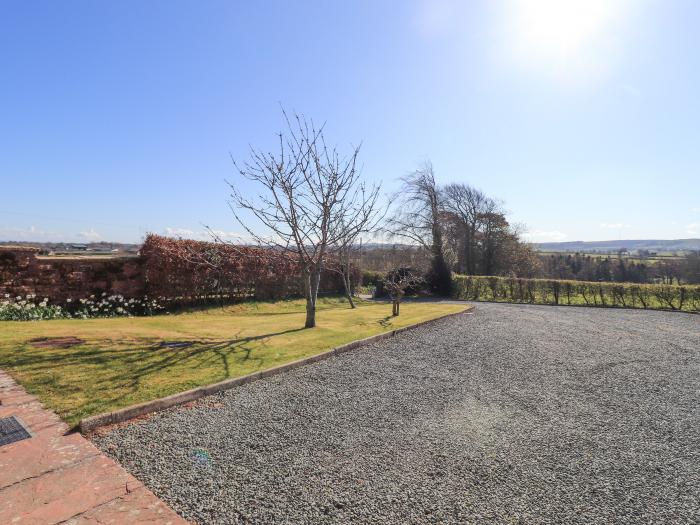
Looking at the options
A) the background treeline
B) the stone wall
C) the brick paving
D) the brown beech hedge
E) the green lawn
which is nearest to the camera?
the brick paving

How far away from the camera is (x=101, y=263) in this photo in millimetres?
10430

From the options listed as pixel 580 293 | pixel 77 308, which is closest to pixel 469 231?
pixel 580 293

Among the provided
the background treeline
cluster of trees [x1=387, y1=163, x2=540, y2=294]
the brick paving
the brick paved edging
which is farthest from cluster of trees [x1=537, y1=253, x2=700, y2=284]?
the brick paving

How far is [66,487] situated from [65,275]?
368 inches

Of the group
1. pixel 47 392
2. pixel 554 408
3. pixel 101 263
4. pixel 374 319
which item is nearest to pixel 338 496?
pixel 554 408

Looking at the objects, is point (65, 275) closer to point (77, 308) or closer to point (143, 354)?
point (77, 308)

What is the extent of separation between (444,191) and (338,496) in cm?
3504

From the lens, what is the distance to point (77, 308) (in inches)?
394

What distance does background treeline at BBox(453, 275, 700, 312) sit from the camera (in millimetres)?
16000

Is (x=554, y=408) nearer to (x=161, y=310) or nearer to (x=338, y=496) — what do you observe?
(x=338, y=496)

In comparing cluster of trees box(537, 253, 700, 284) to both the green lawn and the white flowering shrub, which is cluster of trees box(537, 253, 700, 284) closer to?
the green lawn

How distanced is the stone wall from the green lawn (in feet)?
6.98

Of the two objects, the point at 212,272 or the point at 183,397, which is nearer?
the point at 183,397

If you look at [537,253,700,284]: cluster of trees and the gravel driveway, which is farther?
[537,253,700,284]: cluster of trees
